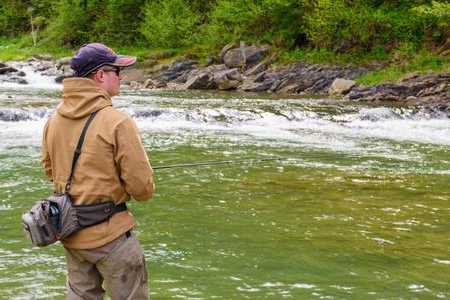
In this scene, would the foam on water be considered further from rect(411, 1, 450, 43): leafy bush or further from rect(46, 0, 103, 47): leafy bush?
rect(411, 1, 450, 43): leafy bush

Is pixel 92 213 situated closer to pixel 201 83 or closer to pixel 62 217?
pixel 62 217

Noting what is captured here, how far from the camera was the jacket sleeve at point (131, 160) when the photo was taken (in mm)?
4055

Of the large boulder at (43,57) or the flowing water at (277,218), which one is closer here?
the flowing water at (277,218)

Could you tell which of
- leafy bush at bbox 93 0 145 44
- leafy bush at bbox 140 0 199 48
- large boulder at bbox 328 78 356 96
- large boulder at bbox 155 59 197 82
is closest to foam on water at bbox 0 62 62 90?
large boulder at bbox 155 59 197 82

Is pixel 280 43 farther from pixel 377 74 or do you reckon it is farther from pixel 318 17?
pixel 377 74

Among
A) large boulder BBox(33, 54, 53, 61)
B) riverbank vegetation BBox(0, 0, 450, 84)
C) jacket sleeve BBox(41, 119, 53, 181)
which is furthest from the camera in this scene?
large boulder BBox(33, 54, 53, 61)

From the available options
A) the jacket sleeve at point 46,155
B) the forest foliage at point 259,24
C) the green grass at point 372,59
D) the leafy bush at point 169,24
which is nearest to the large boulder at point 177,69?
the green grass at point 372,59

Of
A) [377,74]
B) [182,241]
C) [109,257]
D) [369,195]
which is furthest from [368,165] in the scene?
[377,74]

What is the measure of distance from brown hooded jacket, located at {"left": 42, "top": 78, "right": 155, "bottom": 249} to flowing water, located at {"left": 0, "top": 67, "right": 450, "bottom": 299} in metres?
2.42

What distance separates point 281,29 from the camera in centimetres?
4262

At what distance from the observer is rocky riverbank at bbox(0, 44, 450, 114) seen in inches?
1168

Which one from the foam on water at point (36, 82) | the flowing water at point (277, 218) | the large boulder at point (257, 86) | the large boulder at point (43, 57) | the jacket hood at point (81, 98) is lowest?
the foam on water at point (36, 82)

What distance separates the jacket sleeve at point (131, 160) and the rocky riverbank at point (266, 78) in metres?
22.6

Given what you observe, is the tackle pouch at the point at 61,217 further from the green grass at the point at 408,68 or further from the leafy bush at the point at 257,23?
the leafy bush at the point at 257,23
